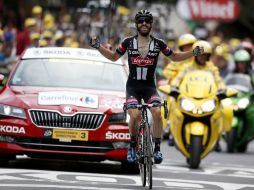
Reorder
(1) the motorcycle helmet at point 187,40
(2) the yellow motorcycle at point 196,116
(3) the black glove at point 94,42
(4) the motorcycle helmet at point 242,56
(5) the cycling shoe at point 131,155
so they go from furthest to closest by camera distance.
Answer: (4) the motorcycle helmet at point 242,56, (1) the motorcycle helmet at point 187,40, (2) the yellow motorcycle at point 196,116, (5) the cycling shoe at point 131,155, (3) the black glove at point 94,42

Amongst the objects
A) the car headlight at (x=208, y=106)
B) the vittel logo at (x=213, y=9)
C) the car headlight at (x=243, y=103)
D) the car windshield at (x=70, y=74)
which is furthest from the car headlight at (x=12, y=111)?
the vittel logo at (x=213, y=9)

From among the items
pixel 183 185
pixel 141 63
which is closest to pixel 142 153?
pixel 183 185

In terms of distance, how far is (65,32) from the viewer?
34594 millimetres

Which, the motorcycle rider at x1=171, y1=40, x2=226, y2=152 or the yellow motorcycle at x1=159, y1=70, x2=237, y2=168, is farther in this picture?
the motorcycle rider at x1=171, y1=40, x2=226, y2=152

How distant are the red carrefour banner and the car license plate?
2370 centimetres

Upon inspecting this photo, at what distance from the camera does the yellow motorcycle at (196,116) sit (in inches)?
725

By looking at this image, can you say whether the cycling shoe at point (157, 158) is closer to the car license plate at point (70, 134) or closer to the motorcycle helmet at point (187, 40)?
the car license plate at point (70, 134)

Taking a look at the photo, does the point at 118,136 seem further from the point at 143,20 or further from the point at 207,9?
the point at 207,9

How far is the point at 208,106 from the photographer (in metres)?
18.6

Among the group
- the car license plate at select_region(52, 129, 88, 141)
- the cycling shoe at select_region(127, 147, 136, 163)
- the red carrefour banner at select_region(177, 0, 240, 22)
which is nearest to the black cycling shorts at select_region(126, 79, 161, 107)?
the cycling shoe at select_region(127, 147, 136, 163)

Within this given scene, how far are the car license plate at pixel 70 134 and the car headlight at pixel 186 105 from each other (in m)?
2.72

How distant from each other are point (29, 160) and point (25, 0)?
27.7m

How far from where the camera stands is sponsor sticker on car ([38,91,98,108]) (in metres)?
16.4

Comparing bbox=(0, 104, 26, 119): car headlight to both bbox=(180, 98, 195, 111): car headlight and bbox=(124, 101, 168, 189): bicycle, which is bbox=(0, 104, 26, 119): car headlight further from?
bbox=(180, 98, 195, 111): car headlight
